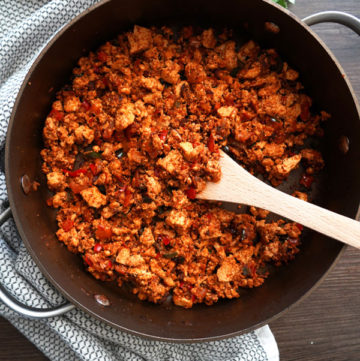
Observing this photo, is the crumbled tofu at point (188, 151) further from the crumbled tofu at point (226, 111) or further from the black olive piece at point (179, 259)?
the black olive piece at point (179, 259)


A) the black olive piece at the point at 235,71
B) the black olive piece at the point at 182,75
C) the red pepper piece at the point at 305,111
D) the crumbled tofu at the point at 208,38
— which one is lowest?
the black olive piece at the point at 182,75

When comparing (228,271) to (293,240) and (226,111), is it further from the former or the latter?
(226,111)

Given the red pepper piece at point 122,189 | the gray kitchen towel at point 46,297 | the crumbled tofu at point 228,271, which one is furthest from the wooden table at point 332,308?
the red pepper piece at point 122,189

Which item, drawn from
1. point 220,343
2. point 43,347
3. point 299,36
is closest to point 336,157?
point 299,36

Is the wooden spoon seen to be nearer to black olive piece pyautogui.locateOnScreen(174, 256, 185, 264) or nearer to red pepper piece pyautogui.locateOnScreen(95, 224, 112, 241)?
black olive piece pyautogui.locateOnScreen(174, 256, 185, 264)

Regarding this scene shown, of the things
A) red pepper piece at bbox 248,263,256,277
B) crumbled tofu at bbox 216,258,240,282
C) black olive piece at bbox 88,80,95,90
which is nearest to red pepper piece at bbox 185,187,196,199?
crumbled tofu at bbox 216,258,240,282
